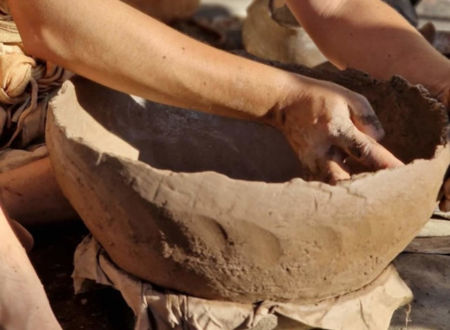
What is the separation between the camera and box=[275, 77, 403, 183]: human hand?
5.12ft

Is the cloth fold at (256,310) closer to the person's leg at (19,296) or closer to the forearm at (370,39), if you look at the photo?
the person's leg at (19,296)

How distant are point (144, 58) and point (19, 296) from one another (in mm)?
480

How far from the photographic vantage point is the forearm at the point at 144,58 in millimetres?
1638

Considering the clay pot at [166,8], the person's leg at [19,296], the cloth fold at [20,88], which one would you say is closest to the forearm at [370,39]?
the clay pot at [166,8]

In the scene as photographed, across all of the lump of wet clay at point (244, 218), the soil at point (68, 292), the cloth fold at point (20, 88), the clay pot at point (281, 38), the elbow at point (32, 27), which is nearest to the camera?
the lump of wet clay at point (244, 218)

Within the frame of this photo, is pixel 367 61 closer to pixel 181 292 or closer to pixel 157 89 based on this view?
pixel 157 89

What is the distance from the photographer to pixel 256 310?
156cm

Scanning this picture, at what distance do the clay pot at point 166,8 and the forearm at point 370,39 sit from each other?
0.39 m

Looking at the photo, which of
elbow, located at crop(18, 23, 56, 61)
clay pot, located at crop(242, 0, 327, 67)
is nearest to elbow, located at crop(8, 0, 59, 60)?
elbow, located at crop(18, 23, 56, 61)

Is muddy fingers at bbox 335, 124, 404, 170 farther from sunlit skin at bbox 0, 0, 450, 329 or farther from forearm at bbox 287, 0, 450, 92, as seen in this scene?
forearm at bbox 287, 0, 450, 92

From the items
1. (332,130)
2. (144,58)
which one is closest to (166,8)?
(144,58)

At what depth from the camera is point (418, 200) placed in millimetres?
1515

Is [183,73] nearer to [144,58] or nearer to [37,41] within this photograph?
[144,58]

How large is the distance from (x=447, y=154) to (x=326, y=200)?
27 cm
